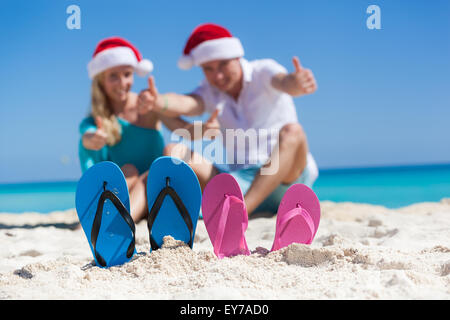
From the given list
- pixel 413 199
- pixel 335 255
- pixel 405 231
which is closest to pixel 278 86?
pixel 405 231

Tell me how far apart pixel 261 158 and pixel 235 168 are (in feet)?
0.53

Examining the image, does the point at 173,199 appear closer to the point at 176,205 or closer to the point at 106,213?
the point at 176,205

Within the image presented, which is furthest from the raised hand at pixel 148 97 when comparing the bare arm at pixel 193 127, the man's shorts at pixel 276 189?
the man's shorts at pixel 276 189

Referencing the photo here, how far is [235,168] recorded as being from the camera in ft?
7.38

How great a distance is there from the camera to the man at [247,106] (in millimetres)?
1978

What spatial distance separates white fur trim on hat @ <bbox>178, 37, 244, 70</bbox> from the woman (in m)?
0.27

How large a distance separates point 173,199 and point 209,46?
1251mm

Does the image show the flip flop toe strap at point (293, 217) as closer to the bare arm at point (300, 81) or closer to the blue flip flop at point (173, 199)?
the blue flip flop at point (173, 199)

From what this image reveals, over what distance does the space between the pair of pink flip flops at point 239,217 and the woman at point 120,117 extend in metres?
1.04

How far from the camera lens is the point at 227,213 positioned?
1144 millimetres

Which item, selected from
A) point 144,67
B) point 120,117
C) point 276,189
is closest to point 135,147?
point 120,117
